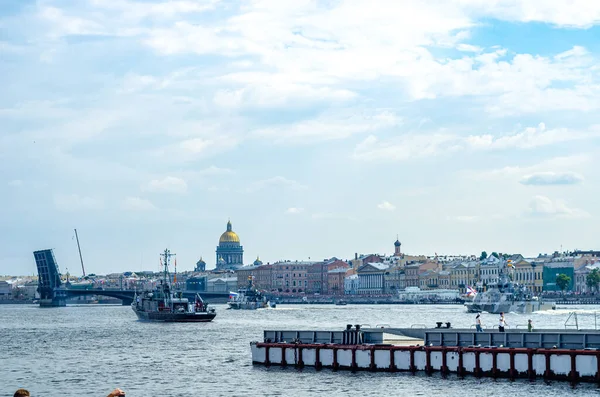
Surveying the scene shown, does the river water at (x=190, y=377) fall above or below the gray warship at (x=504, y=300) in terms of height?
below

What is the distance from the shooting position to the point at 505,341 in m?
42.3

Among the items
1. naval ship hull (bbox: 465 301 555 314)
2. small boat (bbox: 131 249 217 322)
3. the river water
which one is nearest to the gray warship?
naval ship hull (bbox: 465 301 555 314)

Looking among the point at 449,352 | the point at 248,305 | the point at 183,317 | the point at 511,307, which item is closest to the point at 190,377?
the point at 449,352

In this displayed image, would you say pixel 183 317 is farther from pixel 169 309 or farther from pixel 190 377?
pixel 190 377

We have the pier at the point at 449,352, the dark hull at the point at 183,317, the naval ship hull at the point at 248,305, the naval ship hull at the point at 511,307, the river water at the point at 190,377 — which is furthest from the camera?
the naval ship hull at the point at 248,305

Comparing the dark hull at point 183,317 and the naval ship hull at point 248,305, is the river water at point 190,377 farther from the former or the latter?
the naval ship hull at point 248,305

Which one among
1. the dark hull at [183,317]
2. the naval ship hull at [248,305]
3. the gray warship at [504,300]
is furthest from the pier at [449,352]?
the naval ship hull at [248,305]

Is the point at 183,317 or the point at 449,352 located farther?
the point at 183,317

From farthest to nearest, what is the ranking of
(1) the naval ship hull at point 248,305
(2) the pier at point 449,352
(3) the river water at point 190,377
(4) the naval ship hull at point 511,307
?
1. (1) the naval ship hull at point 248,305
2. (4) the naval ship hull at point 511,307
3. (2) the pier at point 449,352
4. (3) the river water at point 190,377

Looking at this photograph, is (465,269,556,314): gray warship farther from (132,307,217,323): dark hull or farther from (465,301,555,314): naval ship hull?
(132,307,217,323): dark hull

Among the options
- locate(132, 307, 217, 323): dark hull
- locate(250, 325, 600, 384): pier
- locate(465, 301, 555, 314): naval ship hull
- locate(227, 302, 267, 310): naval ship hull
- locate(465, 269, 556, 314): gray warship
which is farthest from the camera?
locate(227, 302, 267, 310): naval ship hull

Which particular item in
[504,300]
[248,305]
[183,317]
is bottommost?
[183,317]

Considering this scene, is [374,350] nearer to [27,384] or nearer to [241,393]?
[241,393]

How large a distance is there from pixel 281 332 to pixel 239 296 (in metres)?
138
